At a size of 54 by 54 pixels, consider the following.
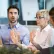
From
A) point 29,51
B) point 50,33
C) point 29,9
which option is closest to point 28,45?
point 29,51

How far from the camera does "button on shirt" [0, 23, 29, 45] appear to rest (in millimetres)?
1815

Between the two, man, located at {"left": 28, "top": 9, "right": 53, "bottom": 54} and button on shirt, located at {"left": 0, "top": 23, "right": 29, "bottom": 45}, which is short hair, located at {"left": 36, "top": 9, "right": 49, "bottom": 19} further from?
button on shirt, located at {"left": 0, "top": 23, "right": 29, "bottom": 45}

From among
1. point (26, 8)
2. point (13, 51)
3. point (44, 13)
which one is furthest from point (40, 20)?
point (13, 51)

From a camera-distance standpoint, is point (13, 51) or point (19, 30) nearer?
point (13, 51)

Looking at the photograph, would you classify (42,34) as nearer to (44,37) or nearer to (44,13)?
(44,37)

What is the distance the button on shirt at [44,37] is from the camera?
5.72 ft

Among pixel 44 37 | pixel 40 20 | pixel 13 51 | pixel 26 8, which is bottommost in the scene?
pixel 13 51

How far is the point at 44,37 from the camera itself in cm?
176

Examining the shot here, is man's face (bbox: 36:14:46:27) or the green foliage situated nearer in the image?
the green foliage

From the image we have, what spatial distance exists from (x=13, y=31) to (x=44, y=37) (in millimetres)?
310

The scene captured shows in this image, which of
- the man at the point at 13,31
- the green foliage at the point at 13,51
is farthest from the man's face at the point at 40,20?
the green foliage at the point at 13,51

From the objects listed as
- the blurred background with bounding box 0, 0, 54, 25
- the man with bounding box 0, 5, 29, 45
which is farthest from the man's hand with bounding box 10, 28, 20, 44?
the blurred background with bounding box 0, 0, 54, 25

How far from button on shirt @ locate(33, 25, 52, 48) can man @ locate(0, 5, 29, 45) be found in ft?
0.35

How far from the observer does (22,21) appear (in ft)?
6.00
